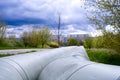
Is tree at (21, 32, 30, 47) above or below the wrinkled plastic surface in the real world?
below

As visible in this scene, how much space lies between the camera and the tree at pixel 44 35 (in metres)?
36.6

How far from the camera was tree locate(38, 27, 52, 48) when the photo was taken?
120 ft

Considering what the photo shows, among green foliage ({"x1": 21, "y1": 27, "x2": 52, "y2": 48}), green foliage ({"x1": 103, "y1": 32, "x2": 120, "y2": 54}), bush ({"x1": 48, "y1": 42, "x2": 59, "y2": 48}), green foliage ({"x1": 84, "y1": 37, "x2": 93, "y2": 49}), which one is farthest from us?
green foliage ({"x1": 21, "y1": 27, "x2": 52, "y2": 48})

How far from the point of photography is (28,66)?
2.67 meters

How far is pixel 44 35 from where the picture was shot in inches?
1457

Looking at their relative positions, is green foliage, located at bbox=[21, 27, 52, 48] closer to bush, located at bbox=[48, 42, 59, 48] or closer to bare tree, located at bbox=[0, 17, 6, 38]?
bush, located at bbox=[48, 42, 59, 48]

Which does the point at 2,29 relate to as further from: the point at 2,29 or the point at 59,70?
the point at 59,70

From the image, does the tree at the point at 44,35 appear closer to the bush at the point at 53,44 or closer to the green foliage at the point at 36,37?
the green foliage at the point at 36,37

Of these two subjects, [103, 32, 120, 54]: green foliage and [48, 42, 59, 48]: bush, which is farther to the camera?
[48, 42, 59, 48]: bush

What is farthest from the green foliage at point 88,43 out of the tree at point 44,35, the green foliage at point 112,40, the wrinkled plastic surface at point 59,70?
the tree at point 44,35

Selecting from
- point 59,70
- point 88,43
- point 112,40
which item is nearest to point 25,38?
point 88,43

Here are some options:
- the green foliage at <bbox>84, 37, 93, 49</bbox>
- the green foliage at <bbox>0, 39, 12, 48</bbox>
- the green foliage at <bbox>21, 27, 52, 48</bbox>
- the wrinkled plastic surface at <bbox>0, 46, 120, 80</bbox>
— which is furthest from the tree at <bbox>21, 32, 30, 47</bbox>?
the wrinkled plastic surface at <bbox>0, 46, 120, 80</bbox>

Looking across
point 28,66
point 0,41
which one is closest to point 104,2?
point 28,66

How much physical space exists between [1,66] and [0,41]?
28744 mm
